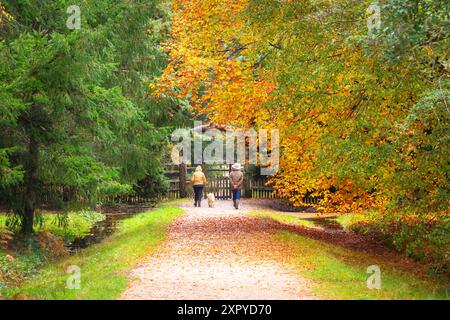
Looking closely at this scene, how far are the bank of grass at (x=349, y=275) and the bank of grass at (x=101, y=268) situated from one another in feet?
9.59

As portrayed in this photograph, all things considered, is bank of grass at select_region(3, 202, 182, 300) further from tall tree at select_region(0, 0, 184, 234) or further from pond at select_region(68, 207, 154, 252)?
tall tree at select_region(0, 0, 184, 234)

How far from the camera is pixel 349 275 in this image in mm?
10789

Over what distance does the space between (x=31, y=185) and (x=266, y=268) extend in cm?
738

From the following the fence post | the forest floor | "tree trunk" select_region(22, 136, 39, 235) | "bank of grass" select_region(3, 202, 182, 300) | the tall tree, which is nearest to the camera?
the forest floor

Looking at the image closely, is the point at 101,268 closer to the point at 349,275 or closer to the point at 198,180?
the point at 349,275

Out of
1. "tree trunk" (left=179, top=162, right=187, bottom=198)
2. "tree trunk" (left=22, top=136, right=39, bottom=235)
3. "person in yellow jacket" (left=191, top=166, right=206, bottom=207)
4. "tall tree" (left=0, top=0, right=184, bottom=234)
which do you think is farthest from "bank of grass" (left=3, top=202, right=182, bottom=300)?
"tree trunk" (left=179, top=162, right=187, bottom=198)

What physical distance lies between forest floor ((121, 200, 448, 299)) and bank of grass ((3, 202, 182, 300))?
0.26 m

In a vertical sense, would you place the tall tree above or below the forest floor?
above

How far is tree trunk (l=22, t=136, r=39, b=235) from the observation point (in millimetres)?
15312

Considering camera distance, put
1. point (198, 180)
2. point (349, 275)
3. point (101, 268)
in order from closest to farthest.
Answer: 1. point (349, 275)
2. point (101, 268)
3. point (198, 180)

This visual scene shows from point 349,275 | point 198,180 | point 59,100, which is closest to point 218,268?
point 349,275

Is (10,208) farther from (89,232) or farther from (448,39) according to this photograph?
(448,39)

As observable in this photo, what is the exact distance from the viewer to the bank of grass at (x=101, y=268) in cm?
911

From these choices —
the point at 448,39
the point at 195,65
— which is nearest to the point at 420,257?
the point at 448,39
